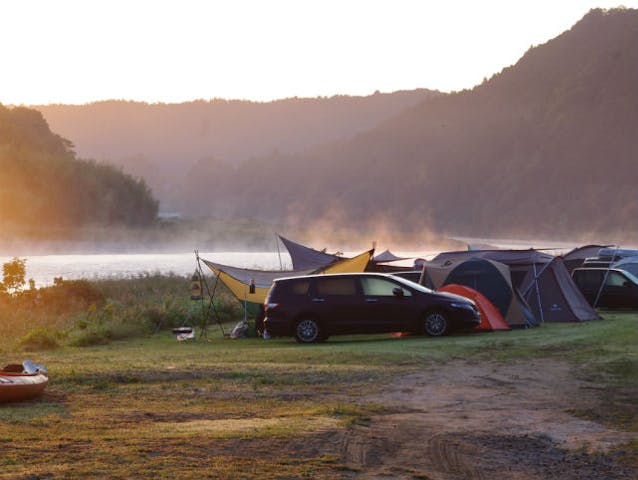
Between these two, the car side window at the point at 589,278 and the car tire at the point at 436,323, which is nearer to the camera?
the car tire at the point at 436,323

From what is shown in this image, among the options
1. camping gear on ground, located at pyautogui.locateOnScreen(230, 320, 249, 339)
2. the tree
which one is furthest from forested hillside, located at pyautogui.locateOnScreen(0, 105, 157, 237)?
camping gear on ground, located at pyautogui.locateOnScreen(230, 320, 249, 339)

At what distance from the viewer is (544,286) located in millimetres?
27344

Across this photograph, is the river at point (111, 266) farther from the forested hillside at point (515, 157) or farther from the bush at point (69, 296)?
the forested hillside at point (515, 157)

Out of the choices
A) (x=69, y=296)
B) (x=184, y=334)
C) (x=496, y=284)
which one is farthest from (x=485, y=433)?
(x=69, y=296)

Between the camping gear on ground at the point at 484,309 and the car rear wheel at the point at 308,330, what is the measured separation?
3789 millimetres

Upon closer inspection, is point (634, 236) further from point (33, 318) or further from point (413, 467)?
point (413, 467)

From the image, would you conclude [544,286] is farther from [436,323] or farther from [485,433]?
[485,433]

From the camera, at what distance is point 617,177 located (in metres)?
145

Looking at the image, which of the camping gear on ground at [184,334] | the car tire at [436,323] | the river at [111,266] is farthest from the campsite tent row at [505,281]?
the river at [111,266]

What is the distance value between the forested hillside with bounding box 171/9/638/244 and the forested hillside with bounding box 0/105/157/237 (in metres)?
50.8

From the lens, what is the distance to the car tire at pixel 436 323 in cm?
2267

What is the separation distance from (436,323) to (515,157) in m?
141

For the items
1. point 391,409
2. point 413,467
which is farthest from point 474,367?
point 413,467

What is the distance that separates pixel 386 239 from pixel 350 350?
142 metres
